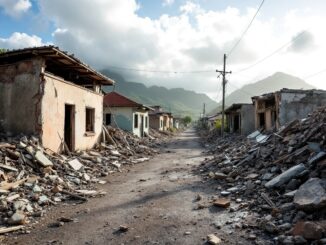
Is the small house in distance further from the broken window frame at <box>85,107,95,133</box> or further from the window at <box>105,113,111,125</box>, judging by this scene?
the broken window frame at <box>85,107,95,133</box>

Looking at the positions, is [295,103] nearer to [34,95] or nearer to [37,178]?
[34,95]

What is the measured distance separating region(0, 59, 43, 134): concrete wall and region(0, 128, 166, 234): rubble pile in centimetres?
69

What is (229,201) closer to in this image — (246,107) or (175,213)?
(175,213)

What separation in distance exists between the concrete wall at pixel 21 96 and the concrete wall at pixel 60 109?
292mm

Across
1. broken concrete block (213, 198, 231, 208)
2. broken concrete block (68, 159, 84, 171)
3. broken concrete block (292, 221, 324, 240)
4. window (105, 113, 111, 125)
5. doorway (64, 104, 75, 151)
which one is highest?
window (105, 113, 111, 125)

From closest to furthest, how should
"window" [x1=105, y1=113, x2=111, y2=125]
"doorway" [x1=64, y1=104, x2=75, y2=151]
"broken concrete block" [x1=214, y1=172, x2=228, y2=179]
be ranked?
"broken concrete block" [x1=214, y1=172, x2=228, y2=179], "doorway" [x1=64, y1=104, x2=75, y2=151], "window" [x1=105, y1=113, x2=111, y2=125]

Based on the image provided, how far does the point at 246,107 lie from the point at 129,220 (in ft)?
72.8

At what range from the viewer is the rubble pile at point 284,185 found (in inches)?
195

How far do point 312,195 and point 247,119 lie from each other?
21370 millimetres

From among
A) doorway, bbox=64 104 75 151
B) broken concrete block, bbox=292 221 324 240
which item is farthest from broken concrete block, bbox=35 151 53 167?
broken concrete block, bbox=292 221 324 240

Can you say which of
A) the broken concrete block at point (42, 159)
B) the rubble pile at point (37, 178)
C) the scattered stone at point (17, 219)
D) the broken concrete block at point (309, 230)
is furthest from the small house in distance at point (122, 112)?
the broken concrete block at point (309, 230)

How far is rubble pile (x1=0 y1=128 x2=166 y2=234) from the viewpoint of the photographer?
6.31 m

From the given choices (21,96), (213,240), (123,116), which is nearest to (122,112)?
(123,116)

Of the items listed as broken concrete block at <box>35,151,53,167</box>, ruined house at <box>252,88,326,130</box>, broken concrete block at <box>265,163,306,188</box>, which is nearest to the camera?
broken concrete block at <box>265,163,306,188</box>
